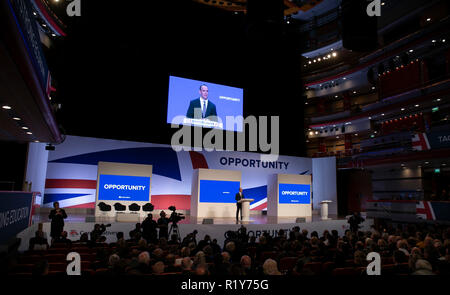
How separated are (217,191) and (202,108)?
15.9 feet

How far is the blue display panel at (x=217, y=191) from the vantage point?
13.0 m

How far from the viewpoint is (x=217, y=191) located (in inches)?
523

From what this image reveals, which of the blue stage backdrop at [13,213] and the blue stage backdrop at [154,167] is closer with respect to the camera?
the blue stage backdrop at [13,213]

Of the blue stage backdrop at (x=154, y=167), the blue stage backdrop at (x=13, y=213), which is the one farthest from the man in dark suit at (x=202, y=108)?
the blue stage backdrop at (x=13, y=213)

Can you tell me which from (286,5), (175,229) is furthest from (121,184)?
(286,5)

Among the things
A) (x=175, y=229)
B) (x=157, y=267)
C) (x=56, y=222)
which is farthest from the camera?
(x=175, y=229)

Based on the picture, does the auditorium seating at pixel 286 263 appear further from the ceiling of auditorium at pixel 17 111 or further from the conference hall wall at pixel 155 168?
the conference hall wall at pixel 155 168

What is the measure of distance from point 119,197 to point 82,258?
6.45m

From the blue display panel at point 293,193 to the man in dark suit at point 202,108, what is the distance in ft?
16.4

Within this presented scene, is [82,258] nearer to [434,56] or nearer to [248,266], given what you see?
[248,266]

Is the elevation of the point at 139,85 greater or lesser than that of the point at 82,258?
greater

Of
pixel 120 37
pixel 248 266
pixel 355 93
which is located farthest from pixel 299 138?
pixel 248 266

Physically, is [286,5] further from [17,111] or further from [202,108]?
[202,108]

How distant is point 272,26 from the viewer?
5.98 metres
